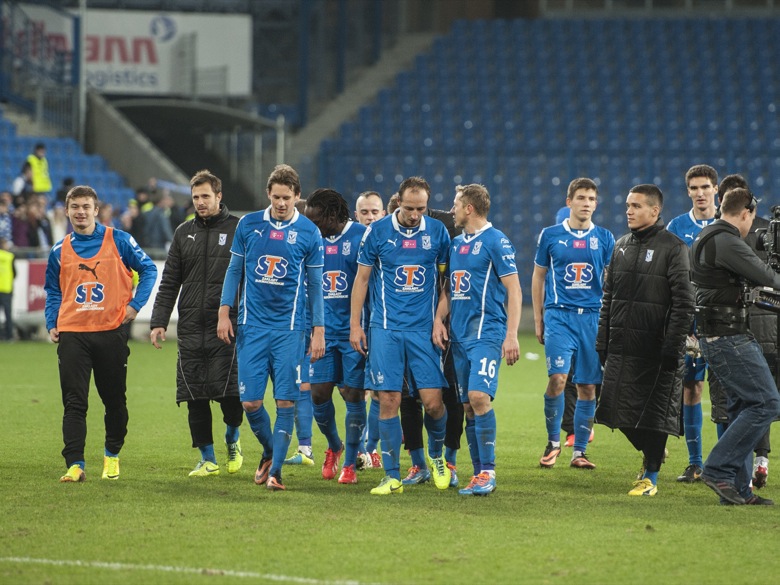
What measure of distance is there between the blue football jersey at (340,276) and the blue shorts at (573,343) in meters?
1.81

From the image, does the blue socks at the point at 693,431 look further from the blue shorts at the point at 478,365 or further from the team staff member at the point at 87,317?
the team staff member at the point at 87,317

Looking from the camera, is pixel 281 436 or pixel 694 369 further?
pixel 694 369

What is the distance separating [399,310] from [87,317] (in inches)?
86.1

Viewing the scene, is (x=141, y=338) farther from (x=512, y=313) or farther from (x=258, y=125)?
(x=512, y=313)

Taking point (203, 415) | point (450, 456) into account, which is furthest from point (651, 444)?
point (203, 415)

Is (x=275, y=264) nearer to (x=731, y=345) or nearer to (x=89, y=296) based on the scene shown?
(x=89, y=296)

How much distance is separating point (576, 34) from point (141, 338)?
14527mm

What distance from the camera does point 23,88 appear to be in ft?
94.7

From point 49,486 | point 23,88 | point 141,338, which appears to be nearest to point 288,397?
point 49,486

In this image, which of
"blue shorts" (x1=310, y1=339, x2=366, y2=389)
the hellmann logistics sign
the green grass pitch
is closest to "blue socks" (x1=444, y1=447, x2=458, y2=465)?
the green grass pitch

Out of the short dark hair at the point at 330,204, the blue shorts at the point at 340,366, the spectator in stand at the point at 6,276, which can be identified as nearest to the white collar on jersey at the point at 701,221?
the short dark hair at the point at 330,204

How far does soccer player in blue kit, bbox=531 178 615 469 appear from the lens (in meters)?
9.69

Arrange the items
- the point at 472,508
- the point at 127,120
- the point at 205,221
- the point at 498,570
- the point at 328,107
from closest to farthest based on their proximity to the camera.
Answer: the point at 498,570 < the point at 472,508 < the point at 205,221 < the point at 127,120 < the point at 328,107

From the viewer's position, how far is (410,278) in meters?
8.20
